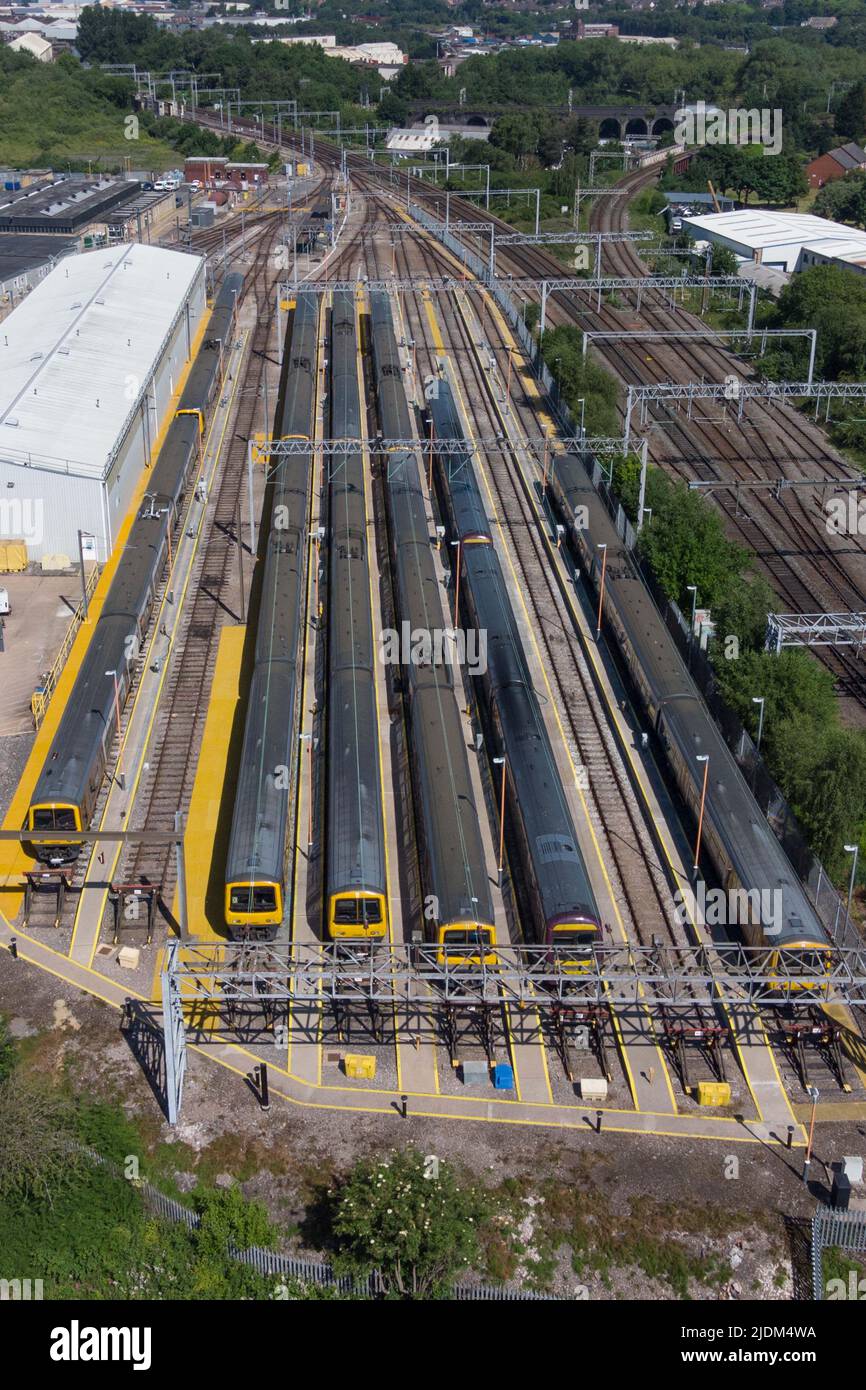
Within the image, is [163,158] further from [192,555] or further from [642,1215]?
[642,1215]

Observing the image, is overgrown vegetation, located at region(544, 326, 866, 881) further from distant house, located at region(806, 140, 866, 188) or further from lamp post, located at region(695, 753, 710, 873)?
distant house, located at region(806, 140, 866, 188)

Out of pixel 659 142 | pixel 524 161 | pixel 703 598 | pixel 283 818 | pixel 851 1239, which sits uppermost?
pixel 659 142

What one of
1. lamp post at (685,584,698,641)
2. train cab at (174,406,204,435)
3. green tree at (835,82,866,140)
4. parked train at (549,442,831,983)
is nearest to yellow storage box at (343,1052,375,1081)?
parked train at (549,442,831,983)

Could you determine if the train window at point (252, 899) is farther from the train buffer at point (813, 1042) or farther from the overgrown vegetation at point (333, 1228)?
the train buffer at point (813, 1042)

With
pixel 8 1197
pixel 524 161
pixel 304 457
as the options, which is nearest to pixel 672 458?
pixel 304 457

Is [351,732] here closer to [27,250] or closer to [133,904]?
[133,904]

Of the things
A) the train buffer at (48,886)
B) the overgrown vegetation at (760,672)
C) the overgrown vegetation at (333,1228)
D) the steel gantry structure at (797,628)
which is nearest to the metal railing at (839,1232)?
the overgrown vegetation at (333,1228)
